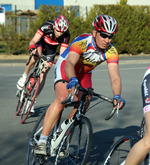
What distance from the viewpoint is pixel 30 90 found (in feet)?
26.1

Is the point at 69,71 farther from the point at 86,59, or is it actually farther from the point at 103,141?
the point at 103,141

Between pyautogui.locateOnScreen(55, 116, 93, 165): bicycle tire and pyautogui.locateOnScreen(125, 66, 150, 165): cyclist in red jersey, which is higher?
pyautogui.locateOnScreen(125, 66, 150, 165): cyclist in red jersey

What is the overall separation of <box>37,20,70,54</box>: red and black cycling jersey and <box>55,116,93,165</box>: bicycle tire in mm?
3339

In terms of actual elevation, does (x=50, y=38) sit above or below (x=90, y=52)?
below

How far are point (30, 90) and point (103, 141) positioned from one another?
2250 mm

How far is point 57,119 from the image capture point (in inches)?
193

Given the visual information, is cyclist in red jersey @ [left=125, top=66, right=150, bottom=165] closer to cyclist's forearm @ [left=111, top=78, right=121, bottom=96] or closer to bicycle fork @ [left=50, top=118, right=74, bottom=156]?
cyclist's forearm @ [left=111, top=78, right=121, bottom=96]

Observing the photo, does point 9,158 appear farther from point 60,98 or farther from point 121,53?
point 121,53

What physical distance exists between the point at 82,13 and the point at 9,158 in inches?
771

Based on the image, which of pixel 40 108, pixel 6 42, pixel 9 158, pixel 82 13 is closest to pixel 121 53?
pixel 82 13

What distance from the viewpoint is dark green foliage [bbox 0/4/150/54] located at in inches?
857

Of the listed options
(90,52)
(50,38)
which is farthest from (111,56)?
(50,38)

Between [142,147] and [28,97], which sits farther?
[28,97]

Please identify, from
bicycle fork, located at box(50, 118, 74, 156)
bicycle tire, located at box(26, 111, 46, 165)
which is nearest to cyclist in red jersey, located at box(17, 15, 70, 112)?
bicycle tire, located at box(26, 111, 46, 165)
